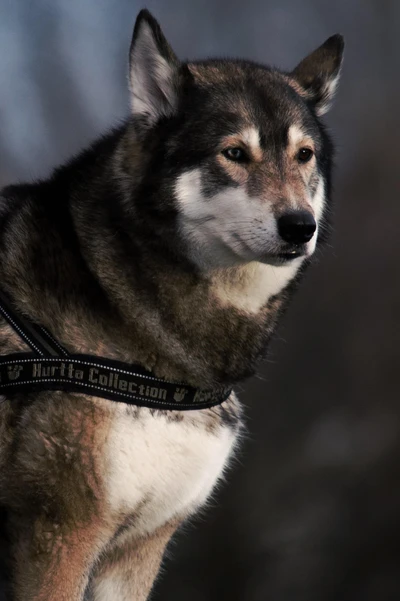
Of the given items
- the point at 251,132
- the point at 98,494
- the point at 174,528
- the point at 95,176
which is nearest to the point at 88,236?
the point at 95,176

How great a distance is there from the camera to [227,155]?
1646 millimetres

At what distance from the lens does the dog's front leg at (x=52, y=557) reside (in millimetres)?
1572

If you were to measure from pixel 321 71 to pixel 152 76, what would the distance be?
411 mm

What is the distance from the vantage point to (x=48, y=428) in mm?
1566

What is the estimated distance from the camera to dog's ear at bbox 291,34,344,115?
189cm

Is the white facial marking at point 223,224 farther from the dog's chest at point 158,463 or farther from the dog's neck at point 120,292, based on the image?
the dog's chest at point 158,463

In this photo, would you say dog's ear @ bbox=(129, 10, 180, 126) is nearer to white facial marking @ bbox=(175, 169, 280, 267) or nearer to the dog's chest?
white facial marking @ bbox=(175, 169, 280, 267)

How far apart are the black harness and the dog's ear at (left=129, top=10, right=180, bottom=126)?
435 millimetres

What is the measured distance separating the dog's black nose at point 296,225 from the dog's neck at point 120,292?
0.48 ft

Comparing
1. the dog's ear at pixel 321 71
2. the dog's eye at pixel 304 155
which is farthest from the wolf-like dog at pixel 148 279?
the dog's ear at pixel 321 71

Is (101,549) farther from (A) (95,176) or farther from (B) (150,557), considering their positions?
(A) (95,176)

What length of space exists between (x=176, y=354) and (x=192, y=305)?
10 centimetres

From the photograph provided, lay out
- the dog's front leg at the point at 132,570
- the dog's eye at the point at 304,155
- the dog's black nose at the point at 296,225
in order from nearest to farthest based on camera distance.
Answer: the dog's black nose at the point at 296,225, the dog's eye at the point at 304,155, the dog's front leg at the point at 132,570

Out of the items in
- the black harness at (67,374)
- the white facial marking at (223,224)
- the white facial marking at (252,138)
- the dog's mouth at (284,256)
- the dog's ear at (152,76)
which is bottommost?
the black harness at (67,374)
